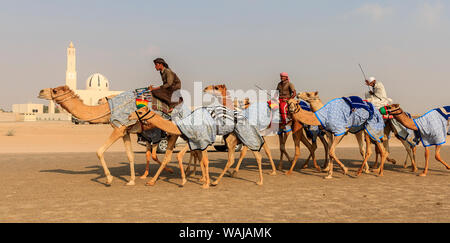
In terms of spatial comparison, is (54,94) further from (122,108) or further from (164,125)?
(164,125)

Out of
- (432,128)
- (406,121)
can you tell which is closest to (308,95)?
(406,121)

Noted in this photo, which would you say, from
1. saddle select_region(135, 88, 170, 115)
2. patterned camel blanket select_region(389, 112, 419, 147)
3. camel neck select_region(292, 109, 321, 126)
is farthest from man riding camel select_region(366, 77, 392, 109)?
saddle select_region(135, 88, 170, 115)

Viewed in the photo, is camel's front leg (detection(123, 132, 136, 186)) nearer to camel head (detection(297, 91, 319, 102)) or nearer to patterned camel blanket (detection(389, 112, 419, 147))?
camel head (detection(297, 91, 319, 102))

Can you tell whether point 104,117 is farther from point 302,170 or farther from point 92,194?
point 302,170

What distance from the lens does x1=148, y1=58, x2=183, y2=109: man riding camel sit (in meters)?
9.93

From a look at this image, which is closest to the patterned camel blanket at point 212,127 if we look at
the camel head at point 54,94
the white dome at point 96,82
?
the camel head at point 54,94

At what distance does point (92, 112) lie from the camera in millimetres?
9680

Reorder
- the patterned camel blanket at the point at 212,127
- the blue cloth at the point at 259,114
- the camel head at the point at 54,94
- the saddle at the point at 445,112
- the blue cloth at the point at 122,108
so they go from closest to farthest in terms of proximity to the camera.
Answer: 1. the patterned camel blanket at the point at 212,127
2. the camel head at the point at 54,94
3. the blue cloth at the point at 122,108
4. the blue cloth at the point at 259,114
5. the saddle at the point at 445,112

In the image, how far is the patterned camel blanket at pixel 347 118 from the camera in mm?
10664

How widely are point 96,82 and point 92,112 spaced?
108703 mm

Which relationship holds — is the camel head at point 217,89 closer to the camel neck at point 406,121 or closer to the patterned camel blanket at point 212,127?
the patterned camel blanket at point 212,127

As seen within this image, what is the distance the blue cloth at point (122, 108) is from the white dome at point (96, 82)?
354 ft

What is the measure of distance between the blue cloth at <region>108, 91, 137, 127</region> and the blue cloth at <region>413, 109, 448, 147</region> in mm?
7781

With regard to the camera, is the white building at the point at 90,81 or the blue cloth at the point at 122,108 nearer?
the blue cloth at the point at 122,108
